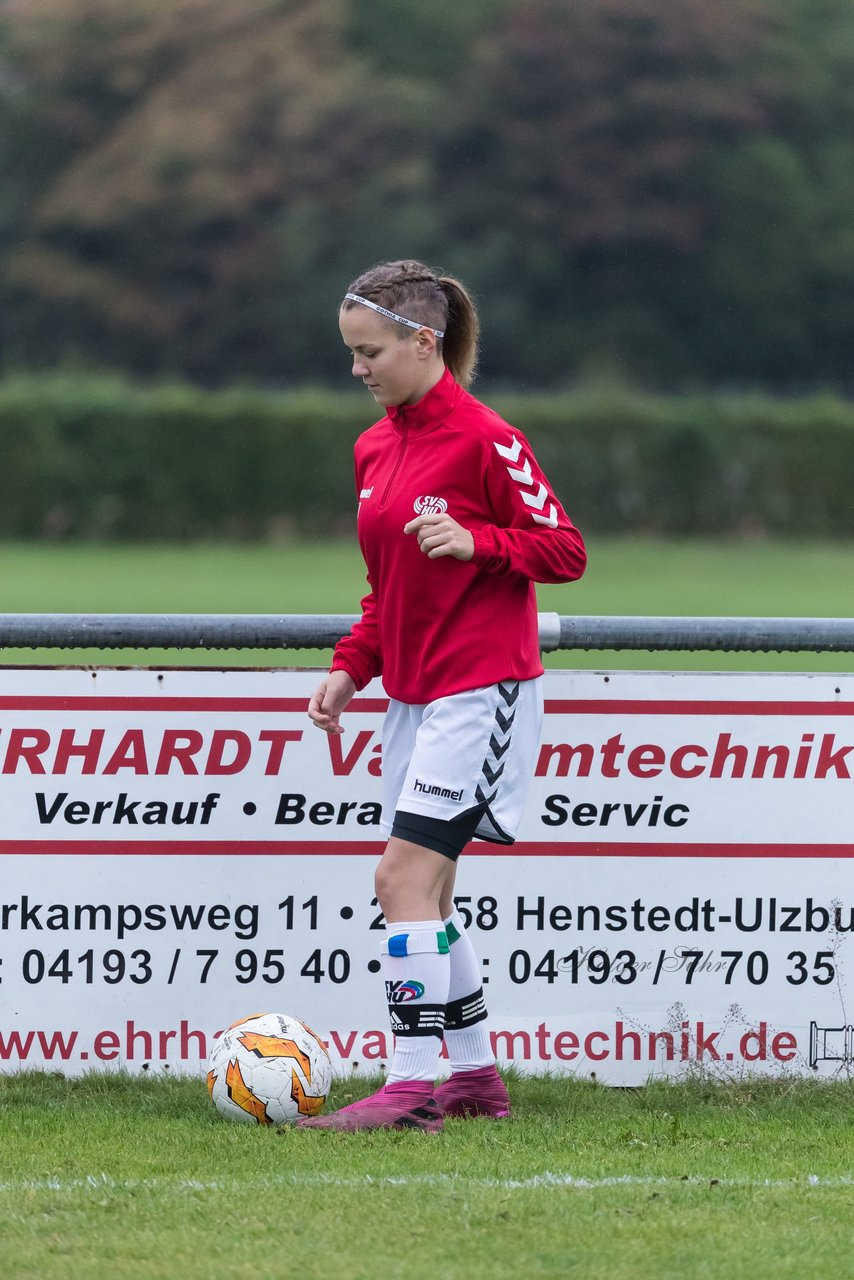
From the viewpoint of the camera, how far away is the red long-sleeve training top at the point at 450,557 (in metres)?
4.19

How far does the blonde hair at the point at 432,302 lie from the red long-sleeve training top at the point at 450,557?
16cm

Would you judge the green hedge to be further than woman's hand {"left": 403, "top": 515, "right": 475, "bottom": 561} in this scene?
Yes

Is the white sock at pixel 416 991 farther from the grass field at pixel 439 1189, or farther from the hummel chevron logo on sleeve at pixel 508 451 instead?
the hummel chevron logo on sleeve at pixel 508 451

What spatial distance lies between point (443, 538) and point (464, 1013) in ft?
4.23

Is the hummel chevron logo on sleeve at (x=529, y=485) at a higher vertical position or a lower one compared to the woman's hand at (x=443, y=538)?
higher

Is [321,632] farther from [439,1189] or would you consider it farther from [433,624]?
[439,1189]

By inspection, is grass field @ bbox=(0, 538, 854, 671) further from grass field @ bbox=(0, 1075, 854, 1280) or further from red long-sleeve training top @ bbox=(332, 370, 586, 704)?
red long-sleeve training top @ bbox=(332, 370, 586, 704)

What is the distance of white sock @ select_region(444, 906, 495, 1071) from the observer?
458 centimetres

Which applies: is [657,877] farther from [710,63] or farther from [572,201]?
[710,63]

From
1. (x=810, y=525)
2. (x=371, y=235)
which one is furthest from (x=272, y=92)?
(x=810, y=525)

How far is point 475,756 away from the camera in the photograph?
4.23m

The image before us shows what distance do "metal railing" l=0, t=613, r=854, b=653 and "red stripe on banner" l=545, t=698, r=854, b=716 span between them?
0.49 feet

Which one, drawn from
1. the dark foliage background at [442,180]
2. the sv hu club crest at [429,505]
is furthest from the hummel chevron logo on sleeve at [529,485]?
the dark foliage background at [442,180]

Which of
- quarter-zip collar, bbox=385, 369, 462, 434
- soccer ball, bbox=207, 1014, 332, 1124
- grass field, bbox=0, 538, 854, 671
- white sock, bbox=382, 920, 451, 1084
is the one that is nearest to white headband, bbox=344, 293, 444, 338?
quarter-zip collar, bbox=385, 369, 462, 434
